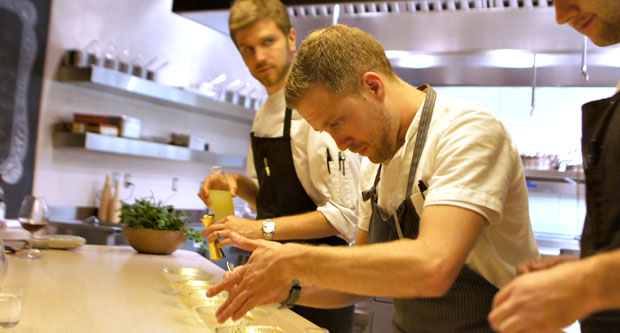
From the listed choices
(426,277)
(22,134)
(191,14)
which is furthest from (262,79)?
(22,134)

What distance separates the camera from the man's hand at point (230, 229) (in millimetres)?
1859

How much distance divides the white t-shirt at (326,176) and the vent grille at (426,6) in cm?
152

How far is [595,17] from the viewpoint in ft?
4.76

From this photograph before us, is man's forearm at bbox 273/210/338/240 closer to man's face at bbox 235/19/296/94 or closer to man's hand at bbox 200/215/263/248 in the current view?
man's hand at bbox 200/215/263/248

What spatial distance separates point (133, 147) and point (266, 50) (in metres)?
2.74

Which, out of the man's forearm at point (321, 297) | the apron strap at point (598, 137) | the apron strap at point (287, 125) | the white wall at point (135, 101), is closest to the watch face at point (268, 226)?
the apron strap at point (287, 125)

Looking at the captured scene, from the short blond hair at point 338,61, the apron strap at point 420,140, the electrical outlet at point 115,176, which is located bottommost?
the electrical outlet at point 115,176

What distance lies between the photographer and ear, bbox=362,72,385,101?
145 cm

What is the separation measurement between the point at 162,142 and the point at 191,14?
4.85ft

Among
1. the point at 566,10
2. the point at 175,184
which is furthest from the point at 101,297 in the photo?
the point at 175,184

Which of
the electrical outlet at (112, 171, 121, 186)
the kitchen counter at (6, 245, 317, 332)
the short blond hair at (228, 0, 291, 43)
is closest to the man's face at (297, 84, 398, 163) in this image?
the kitchen counter at (6, 245, 317, 332)

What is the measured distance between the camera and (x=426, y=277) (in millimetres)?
1136

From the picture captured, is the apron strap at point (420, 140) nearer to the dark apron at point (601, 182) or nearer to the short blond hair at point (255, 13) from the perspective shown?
the dark apron at point (601, 182)

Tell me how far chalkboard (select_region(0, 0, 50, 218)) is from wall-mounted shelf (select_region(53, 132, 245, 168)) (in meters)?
0.25
